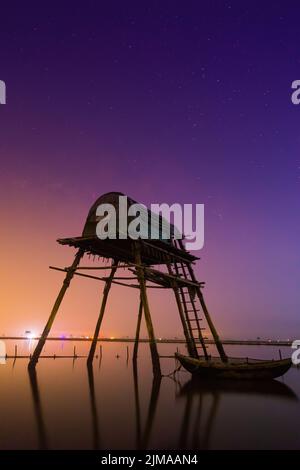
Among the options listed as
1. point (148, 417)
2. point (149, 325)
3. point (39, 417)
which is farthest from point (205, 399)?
point (39, 417)

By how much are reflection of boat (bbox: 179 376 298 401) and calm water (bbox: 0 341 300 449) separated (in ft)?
0.15

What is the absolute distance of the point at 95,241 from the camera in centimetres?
1777

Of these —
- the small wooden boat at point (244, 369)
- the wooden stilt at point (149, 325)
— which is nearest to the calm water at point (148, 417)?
the small wooden boat at point (244, 369)

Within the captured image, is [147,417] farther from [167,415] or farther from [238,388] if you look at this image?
[238,388]

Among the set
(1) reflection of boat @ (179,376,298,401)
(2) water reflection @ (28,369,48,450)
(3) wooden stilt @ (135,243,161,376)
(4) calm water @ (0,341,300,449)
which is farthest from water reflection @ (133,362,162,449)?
(2) water reflection @ (28,369,48,450)

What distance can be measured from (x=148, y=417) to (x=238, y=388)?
26.4 ft

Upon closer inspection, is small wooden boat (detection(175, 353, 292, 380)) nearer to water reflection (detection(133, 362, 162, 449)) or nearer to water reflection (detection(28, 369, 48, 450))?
water reflection (detection(133, 362, 162, 449))

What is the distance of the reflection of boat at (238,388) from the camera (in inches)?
609

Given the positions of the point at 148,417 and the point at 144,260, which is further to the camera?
the point at 144,260

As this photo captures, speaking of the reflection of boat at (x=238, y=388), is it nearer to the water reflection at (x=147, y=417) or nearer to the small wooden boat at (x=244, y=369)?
the small wooden boat at (x=244, y=369)

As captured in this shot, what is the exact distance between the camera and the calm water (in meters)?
7.82

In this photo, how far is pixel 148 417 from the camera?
407 inches

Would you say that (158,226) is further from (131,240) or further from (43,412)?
(43,412)
